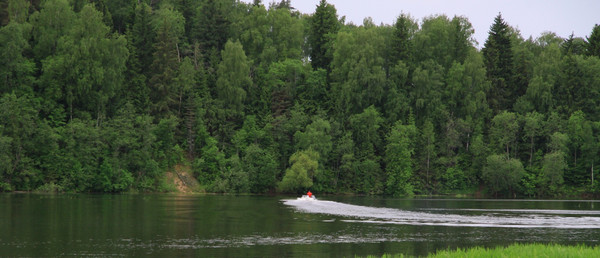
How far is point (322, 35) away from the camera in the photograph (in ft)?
432

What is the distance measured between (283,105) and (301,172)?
2287cm

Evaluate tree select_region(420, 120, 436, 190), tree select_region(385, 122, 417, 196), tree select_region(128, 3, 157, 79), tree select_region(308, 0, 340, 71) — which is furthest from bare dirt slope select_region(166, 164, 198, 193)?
tree select_region(420, 120, 436, 190)

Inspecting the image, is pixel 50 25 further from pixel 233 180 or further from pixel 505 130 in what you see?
pixel 505 130

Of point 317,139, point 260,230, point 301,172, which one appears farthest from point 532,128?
point 260,230

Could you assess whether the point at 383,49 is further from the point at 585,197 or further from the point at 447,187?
the point at 585,197

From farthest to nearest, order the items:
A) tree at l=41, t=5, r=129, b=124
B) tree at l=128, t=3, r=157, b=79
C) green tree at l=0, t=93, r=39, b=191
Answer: tree at l=128, t=3, r=157, b=79 < tree at l=41, t=5, r=129, b=124 < green tree at l=0, t=93, r=39, b=191

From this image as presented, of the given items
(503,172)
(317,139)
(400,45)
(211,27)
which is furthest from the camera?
(211,27)

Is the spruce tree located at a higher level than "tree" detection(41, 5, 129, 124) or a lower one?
higher

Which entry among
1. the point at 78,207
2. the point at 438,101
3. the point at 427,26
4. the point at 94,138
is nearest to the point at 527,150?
the point at 438,101

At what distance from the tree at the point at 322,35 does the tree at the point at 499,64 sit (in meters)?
29.8

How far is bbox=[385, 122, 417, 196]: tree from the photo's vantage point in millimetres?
106688

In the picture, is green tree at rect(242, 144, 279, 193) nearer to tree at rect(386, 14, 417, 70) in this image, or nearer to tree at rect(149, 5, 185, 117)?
tree at rect(149, 5, 185, 117)

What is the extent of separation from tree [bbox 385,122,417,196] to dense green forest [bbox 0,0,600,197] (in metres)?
0.25

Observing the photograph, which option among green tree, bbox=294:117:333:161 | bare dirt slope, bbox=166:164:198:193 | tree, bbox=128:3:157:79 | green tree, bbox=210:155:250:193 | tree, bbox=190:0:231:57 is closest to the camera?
green tree, bbox=210:155:250:193
